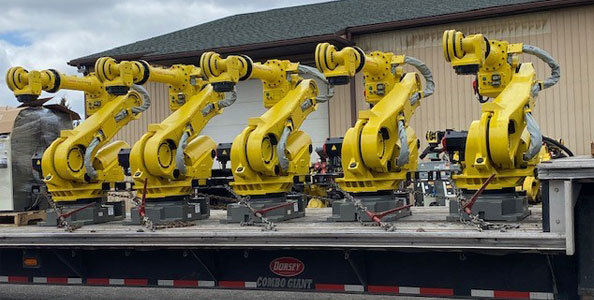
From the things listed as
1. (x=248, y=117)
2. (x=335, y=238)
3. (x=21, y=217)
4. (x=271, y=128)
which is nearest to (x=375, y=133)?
(x=271, y=128)

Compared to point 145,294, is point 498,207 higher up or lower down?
higher up

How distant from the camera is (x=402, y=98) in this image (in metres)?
8.50

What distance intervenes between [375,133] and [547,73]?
10.2m

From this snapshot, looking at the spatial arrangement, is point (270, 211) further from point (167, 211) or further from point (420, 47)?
point (420, 47)

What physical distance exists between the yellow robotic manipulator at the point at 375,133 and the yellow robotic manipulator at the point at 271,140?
31.3 inches

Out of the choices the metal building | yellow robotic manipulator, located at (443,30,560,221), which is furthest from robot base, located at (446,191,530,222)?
the metal building

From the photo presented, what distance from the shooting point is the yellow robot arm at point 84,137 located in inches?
357

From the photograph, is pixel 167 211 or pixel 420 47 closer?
pixel 167 211

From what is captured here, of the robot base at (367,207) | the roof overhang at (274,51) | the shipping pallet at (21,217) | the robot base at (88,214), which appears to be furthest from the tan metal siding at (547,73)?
the shipping pallet at (21,217)

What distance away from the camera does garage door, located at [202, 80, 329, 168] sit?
19703 millimetres

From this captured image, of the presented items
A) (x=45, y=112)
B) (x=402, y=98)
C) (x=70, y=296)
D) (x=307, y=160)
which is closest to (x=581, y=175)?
(x=402, y=98)

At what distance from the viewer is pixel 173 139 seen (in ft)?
29.8

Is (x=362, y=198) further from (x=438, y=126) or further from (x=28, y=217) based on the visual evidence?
(x=438, y=126)

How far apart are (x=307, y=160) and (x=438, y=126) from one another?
964 cm
